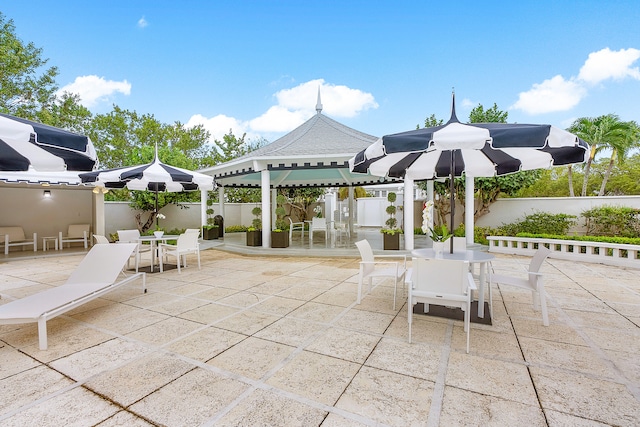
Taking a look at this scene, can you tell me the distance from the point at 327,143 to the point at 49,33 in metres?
16.8

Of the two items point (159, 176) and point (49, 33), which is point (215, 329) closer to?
point (159, 176)

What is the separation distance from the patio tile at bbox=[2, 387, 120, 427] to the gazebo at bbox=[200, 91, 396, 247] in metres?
7.33

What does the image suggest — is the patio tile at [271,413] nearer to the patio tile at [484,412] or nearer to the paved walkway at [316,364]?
Answer: the paved walkway at [316,364]

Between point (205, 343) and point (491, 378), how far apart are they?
2827mm

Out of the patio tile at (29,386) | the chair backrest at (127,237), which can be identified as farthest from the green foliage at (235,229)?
the patio tile at (29,386)

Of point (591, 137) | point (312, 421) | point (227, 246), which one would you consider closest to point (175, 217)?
point (227, 246)

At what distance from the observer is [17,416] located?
79.3 inches

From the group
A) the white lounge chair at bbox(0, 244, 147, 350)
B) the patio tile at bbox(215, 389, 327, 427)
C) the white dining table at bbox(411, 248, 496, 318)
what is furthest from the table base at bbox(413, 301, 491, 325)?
the white lounge chair at bbox(0, 244, 147, 350)

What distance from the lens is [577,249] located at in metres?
7.95

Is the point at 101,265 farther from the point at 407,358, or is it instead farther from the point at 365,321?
the point at 407,358

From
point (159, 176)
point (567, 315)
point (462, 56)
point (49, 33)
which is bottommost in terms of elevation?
point (567, 315)

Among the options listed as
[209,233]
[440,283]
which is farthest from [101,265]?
[209,233]

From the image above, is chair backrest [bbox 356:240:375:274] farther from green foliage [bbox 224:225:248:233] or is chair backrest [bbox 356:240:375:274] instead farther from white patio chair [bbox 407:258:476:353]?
green foliage [bbox 224:225:248:233]

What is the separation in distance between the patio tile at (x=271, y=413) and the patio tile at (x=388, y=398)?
0.24 m
